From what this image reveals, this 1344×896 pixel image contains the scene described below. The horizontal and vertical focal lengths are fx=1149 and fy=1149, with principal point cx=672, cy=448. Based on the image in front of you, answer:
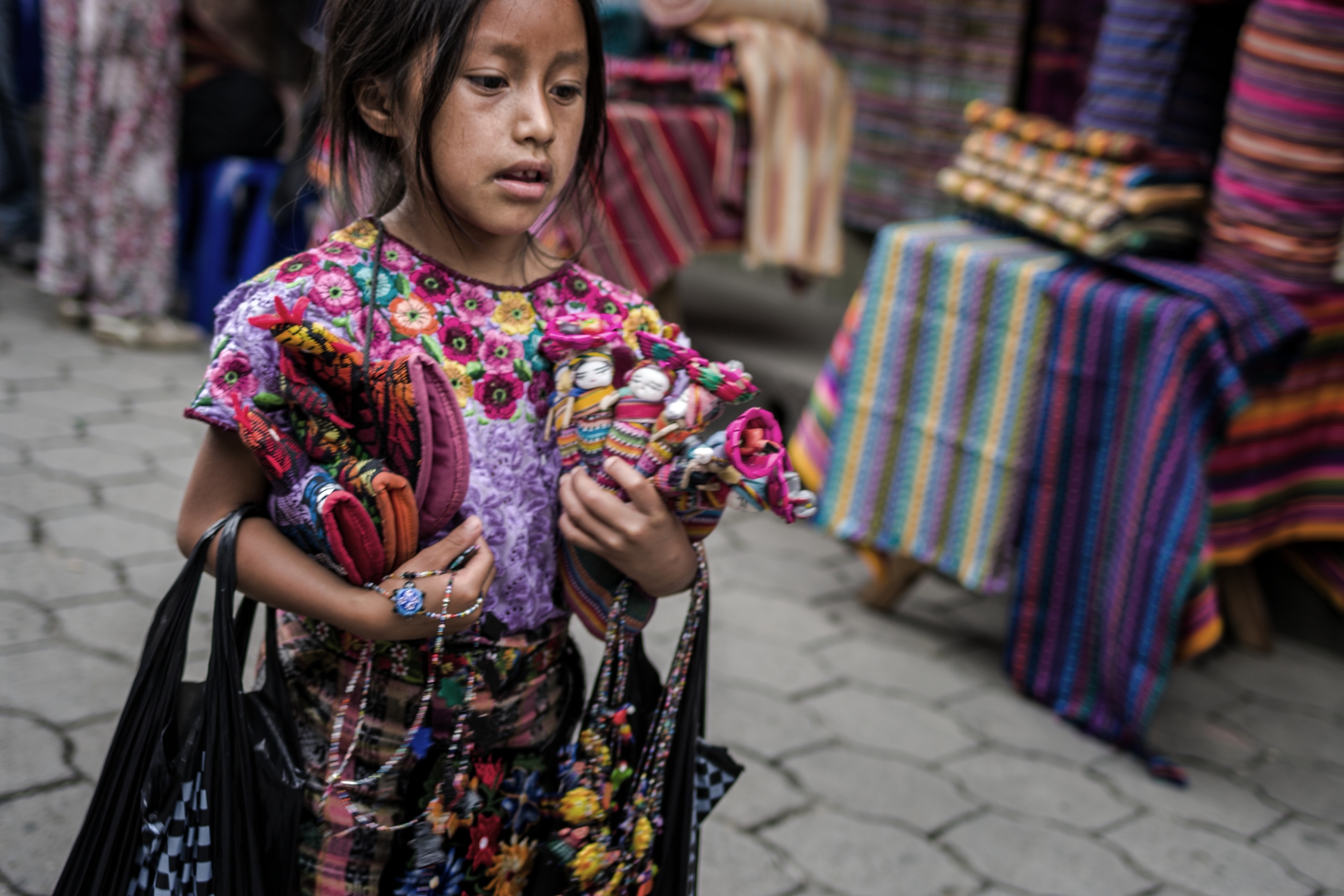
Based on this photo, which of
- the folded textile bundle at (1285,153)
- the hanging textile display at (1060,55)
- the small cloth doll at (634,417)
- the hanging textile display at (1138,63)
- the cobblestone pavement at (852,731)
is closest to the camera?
the small cloth doll at (634,417)

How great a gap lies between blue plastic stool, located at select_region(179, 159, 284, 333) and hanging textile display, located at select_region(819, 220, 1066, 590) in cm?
255

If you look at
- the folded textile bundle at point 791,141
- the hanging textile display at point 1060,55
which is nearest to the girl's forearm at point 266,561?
the folded textile bundle at point 791,141

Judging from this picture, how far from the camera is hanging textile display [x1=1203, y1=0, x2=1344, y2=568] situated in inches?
104

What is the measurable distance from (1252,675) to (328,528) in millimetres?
2814

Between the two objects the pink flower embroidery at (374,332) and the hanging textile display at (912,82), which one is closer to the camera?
the pink flower embroidery at (374,332)

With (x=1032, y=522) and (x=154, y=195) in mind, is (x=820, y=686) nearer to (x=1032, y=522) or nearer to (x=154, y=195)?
(x=1032, y=522)

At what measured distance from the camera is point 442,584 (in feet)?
3.59

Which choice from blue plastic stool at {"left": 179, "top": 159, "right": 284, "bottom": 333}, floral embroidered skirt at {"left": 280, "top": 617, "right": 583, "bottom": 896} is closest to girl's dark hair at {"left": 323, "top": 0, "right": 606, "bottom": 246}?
floral embroidered skirt at {"left": 280, "top": 617, "right": 583, "bottom": 896}

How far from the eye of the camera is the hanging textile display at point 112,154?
4.38 metres

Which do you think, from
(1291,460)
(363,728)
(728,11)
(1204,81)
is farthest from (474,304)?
(728,11)

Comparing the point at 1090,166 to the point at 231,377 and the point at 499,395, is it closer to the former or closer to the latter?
the point at 499,395

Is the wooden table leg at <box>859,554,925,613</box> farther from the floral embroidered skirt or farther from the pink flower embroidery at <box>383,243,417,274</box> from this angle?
the pink flower embroidery at <box>383,243,417,274</box>

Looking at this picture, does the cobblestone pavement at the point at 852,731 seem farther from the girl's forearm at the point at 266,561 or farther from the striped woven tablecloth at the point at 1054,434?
the girl's forearm at the point at 266,561

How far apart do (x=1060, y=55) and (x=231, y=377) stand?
14.3 feet
